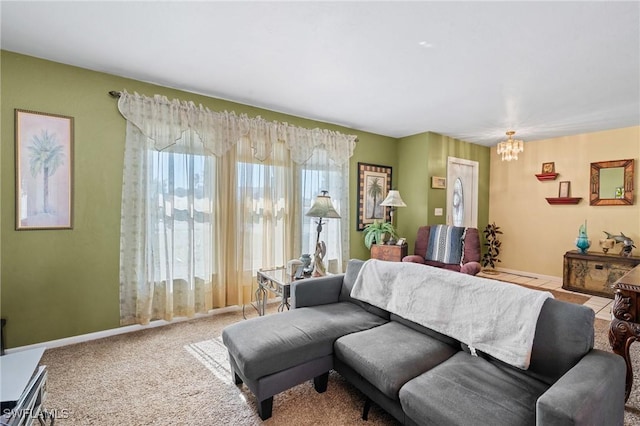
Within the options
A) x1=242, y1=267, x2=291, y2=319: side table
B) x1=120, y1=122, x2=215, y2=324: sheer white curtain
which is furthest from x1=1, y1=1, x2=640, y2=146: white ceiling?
x1=242, y1=267, x2=291, y2=319: side table

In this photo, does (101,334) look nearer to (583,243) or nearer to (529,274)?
(583,243)

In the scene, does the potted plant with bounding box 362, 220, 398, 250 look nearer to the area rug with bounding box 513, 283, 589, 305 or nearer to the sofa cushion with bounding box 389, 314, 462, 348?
the sofa cushion with bounding box 389, 314, 462, 348

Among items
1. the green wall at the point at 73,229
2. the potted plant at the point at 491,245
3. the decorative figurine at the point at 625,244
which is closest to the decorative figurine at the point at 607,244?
the decorative figurine at the point at 625,244

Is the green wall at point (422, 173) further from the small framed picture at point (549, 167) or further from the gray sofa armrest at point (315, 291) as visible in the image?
the gray sofa armrest at point (315, 291)

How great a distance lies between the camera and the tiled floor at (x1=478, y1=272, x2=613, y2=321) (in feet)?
11.8

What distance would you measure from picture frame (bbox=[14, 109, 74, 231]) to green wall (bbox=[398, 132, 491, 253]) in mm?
4396

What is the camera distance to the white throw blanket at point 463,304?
1520mm

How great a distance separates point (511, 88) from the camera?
2914 mm

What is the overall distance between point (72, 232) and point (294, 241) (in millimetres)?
2272

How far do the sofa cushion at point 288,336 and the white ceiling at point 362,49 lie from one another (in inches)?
79.7

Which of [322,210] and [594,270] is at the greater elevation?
[322,210]

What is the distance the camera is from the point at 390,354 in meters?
1.66

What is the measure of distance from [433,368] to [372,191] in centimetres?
339

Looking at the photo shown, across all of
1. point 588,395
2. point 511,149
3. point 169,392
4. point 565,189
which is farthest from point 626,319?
point 565,189
